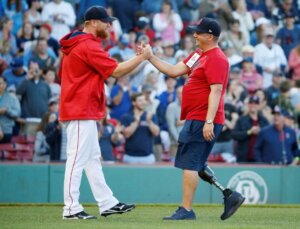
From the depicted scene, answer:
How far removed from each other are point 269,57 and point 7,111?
594 centimetres

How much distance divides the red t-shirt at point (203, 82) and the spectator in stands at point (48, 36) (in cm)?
829

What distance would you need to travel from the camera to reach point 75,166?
10.2m

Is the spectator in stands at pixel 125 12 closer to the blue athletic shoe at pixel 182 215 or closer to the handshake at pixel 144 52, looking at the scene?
the handshake at pixel 144 52

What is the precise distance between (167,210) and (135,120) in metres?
4.48

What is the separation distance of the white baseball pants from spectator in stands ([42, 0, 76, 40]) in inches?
347

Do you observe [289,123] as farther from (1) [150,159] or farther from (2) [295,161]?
(1) [150,159]

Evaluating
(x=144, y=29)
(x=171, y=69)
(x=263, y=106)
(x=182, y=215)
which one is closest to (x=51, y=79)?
(x=144, y=29)

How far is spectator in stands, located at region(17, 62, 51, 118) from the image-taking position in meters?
16.8

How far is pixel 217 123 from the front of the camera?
10.4 m

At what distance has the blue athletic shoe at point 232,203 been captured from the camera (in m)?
10.4

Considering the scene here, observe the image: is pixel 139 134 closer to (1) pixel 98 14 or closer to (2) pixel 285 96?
(2) pixel 285 96

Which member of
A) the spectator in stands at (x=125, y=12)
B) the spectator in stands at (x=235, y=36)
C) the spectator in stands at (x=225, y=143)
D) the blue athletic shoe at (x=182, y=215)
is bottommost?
the blue athletic shoe at (x=182, y=215)

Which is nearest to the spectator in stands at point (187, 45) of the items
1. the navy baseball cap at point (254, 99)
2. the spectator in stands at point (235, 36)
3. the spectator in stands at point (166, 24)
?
the spectator in stands at point (166, 24)

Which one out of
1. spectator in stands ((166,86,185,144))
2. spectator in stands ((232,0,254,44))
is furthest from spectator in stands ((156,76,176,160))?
spectator in stands ((232,0,254,44))
